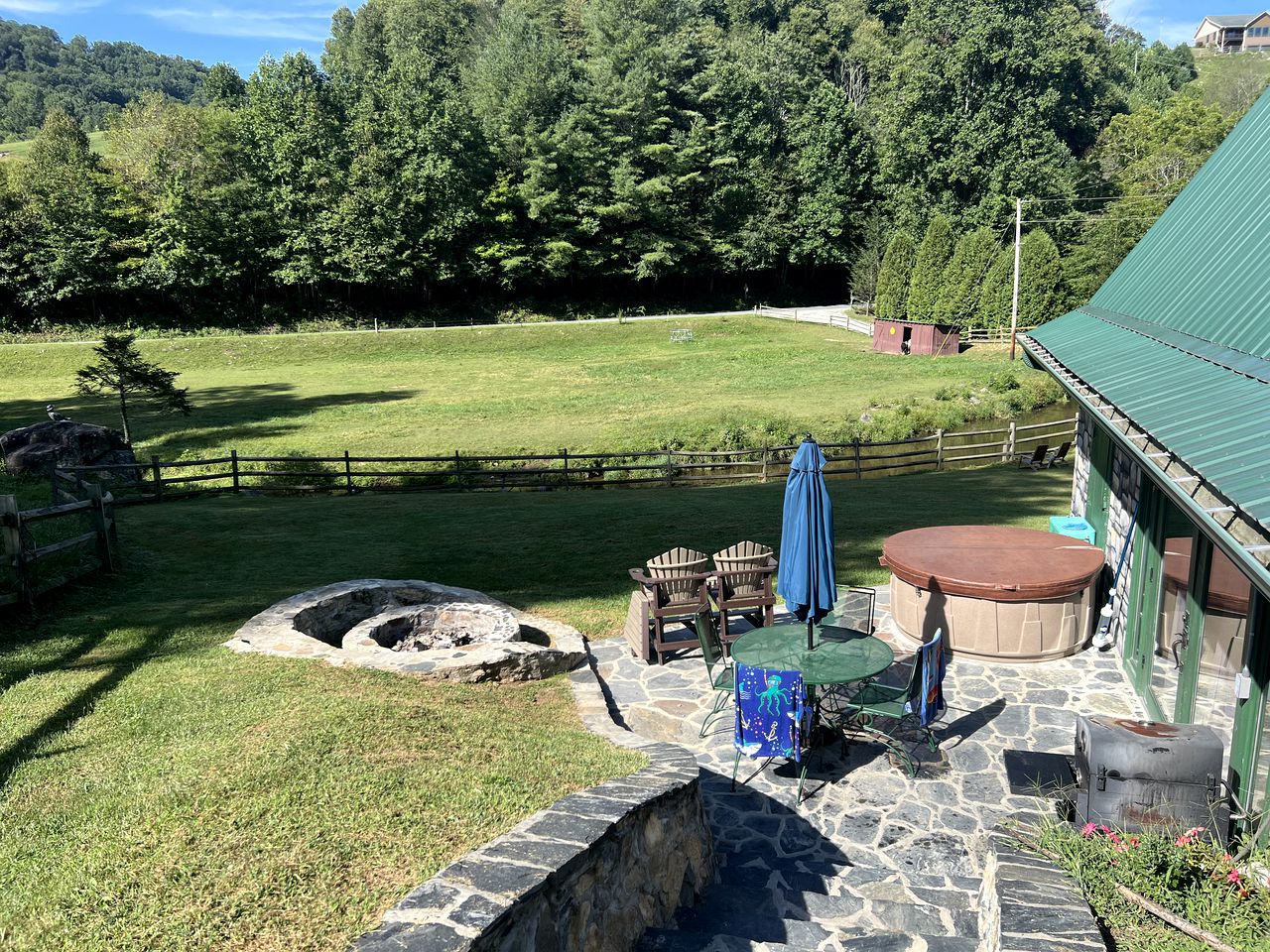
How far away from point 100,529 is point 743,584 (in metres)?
8.79

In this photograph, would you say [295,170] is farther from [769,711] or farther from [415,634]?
[769,711]

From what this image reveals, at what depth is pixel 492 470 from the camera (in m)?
22.1

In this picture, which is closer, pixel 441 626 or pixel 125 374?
pixel 441 626

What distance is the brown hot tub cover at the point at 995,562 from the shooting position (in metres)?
9.98

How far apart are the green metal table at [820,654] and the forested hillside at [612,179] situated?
39.9 metres

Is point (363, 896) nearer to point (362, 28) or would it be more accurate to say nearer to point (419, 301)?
point (419, 301)

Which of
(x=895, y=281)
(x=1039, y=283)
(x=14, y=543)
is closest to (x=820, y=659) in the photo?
(x=14, y=543)

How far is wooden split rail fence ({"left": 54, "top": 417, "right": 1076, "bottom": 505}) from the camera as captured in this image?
20875 mm

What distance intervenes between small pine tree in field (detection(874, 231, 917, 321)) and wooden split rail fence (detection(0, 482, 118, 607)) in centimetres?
4302

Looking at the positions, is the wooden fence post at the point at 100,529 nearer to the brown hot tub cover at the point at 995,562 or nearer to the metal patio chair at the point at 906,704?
the metal patio chair at the point at 906,704

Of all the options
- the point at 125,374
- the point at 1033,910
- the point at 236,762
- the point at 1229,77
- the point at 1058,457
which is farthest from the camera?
the point at 1229,77

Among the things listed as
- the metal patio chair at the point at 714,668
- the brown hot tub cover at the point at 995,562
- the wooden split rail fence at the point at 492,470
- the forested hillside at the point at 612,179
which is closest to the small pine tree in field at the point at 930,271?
the forested hillside at the point at 612,179

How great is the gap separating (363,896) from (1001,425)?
1181 inches

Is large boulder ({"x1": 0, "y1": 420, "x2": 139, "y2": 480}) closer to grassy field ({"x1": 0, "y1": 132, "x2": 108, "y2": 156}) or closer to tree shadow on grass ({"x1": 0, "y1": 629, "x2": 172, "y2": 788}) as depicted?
tree shadow on grass ({"x1": 0, "y1": 629, "x2": 172, "y2": 788})
